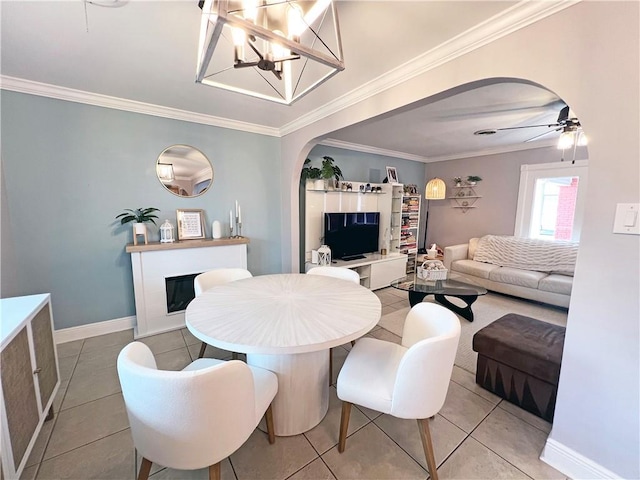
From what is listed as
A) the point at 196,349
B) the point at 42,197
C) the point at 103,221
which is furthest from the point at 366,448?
the point at 42,197

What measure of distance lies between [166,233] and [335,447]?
2471 millimetres

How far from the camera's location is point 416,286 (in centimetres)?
296

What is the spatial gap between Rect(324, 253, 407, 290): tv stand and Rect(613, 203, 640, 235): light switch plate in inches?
109

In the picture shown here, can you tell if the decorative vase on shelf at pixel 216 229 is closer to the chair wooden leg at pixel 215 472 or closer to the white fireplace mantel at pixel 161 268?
the white fireplace mantel at pixel 161 268

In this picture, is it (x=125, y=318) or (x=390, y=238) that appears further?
(x=390, y=238)

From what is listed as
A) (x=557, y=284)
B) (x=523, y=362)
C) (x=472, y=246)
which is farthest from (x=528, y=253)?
(x=523, y=362)

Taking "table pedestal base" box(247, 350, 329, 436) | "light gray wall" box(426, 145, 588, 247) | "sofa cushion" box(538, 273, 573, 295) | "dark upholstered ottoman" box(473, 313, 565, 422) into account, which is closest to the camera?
"table pedestal base" box(247, 350, 329, 436)

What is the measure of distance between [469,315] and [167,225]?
356 cm

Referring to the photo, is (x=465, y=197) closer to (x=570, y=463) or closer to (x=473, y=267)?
(x=473, y=267)

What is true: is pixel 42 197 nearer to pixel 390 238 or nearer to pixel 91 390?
pixel 91 390

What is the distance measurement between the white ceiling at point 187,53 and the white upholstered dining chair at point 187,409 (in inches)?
67.4

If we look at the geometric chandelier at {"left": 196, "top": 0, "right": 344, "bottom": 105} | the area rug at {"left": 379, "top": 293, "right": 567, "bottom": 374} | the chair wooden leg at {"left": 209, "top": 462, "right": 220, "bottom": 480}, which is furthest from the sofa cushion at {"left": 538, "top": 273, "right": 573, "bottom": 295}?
the chair wooden leg at {"left": 209, "top": 462, "right": 220, "bottom": 480}

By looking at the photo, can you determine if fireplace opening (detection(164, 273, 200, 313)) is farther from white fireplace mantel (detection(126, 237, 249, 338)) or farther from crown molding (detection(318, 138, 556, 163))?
crown molding (detection(318, 138, 556, 163))

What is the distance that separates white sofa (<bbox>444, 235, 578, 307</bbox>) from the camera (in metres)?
3.35
